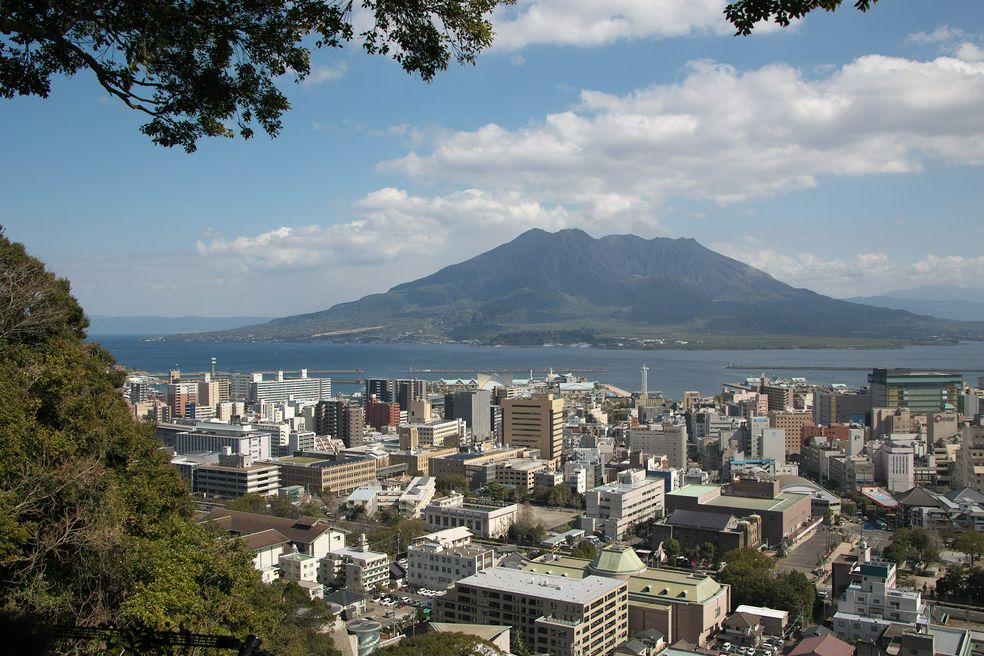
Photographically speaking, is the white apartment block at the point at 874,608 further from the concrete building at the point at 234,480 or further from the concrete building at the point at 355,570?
the concrete building at the point at 234,480

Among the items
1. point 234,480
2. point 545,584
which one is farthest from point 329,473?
point 545,584

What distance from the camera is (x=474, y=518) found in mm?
11094

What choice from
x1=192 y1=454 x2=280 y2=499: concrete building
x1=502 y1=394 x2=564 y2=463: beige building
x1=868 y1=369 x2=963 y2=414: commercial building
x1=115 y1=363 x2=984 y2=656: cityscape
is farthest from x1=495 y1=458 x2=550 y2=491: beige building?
x1=868 y1=369 x2=963 y2=414: commercial building

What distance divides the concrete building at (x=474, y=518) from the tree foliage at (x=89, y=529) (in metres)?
8.20

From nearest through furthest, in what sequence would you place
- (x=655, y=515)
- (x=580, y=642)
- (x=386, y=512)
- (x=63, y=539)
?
(x=63, y=539), (x=580, y=642), (x=386, y=512), (x=655, y=515)

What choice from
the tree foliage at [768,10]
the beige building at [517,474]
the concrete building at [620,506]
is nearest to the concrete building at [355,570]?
the concrete building at [620,506]

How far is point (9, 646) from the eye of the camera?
119 centimetres

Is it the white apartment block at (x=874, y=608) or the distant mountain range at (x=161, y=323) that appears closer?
the white apartment block at (x=874, y=608)

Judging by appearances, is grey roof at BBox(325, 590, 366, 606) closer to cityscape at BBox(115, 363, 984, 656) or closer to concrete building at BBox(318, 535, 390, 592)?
cityscape at BBox(115, 363, 984, 656)

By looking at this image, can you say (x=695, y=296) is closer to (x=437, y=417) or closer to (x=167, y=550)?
(x=437, y=417)

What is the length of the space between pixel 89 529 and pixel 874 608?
688 centimetres

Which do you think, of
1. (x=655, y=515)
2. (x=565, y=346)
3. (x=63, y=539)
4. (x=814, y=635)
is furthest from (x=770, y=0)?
(x=565, y=346)

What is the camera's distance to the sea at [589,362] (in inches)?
1471

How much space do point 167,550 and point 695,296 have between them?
7804 cm
